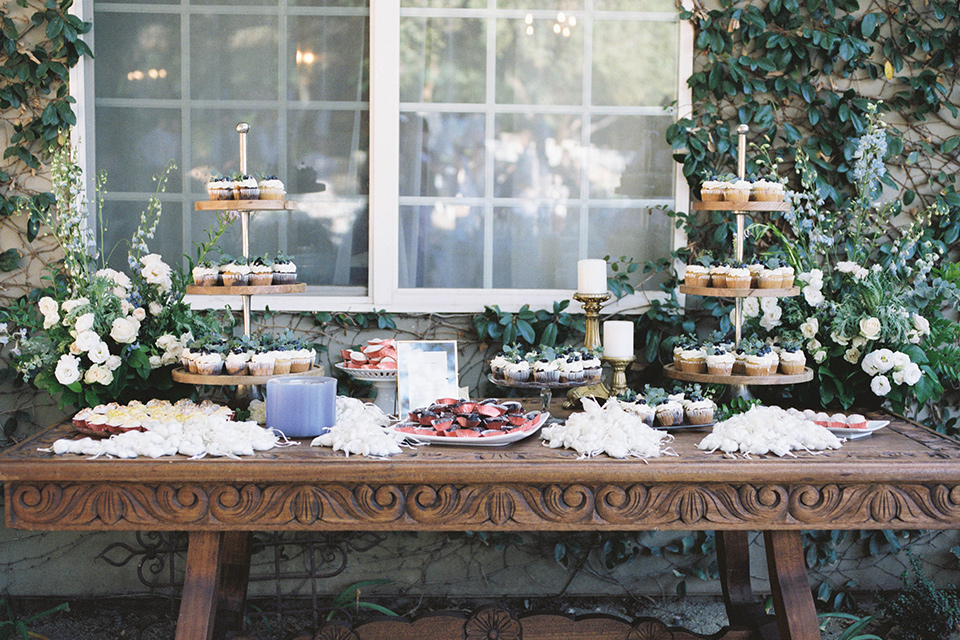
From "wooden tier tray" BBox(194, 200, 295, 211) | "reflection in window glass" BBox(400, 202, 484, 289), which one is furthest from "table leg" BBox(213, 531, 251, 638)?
"reflection in window glass" BBox(400, 202, 484, 289)

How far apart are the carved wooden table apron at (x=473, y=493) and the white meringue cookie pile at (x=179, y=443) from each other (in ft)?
0.14

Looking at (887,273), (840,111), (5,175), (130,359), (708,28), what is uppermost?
(708,28)

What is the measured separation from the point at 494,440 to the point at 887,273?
1610 mm

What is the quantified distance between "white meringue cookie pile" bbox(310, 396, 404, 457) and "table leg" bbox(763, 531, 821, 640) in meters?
0.98

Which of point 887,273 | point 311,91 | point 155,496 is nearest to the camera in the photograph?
point 155,496

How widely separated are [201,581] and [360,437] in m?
0.50

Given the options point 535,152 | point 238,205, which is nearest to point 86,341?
point 238,205

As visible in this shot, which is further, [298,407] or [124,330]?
[124,330]

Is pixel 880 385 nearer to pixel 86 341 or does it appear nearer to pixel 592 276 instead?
pixel 592 276

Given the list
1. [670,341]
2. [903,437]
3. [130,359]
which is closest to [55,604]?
[130,359]

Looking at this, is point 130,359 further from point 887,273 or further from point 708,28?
point 887,273

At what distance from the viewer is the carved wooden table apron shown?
1.75 metres

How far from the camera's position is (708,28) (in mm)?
2771

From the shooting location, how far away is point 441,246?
2904mm
